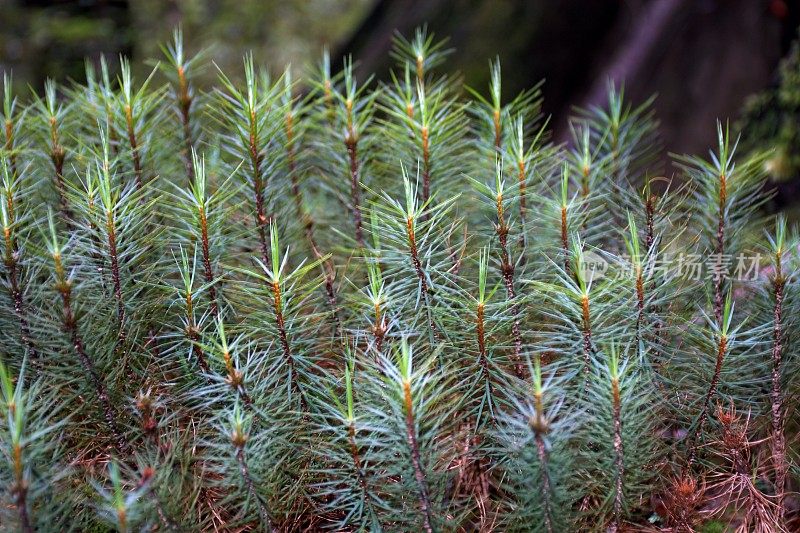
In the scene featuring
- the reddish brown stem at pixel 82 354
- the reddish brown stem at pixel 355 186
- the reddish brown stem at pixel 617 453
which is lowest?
the reddish brown stem at pixel 617 453

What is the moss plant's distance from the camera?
2.57 feet

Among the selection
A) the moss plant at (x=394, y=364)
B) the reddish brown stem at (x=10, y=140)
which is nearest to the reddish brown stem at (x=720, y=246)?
the moss plant at (x=394, y=364)

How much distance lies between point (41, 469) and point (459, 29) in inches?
70.1

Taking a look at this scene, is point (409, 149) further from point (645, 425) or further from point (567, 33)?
point (567, 33)

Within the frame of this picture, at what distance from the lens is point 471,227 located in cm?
109

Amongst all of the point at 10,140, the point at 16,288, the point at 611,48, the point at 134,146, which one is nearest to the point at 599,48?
the point at 611,48

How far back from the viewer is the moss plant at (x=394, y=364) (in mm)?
783

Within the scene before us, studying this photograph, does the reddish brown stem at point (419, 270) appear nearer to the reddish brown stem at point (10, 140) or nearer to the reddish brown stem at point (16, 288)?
the reddish brown stem at point (16, 288)

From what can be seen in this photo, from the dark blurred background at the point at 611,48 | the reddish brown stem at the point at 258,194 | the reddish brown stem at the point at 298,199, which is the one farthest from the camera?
the dark blurred background at the point at 611,48

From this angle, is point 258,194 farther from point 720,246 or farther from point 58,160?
point 720,246

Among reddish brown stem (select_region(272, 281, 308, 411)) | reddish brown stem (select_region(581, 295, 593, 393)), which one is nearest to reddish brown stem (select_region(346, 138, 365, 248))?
reddish brown stem (select_region(272, 281, 308, 411))

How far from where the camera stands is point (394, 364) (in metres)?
0.86

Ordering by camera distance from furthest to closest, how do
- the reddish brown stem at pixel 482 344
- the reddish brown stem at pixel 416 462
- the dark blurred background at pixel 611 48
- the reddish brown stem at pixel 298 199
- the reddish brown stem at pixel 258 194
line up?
1. the dark blurred background at pixel 611 48
2. the reddish brown stem at pixel 298 199
3. the reddish brown stem at pixel 258 194
4. the reddish brown stem at pixel 482 344
5. the reddish brown stem at pixel 416 462

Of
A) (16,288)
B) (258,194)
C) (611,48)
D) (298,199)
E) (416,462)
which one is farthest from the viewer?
(611,48)
